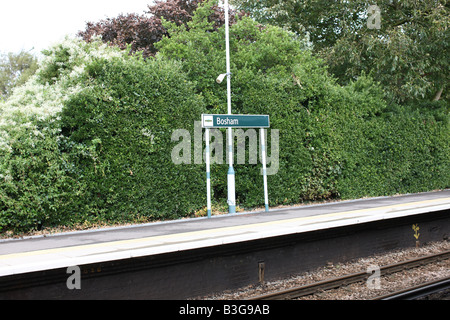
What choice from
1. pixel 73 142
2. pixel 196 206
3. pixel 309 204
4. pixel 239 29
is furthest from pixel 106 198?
pixel 239 29

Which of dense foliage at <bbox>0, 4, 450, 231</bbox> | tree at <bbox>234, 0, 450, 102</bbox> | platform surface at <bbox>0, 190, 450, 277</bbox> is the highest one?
tree at <bbox>234, 0, 450, 102</bbox>

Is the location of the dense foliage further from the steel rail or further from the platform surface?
the steel rail

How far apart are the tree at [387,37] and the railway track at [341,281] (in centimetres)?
1051

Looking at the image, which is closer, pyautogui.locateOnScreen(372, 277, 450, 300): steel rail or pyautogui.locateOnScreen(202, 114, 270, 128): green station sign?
pyautogui.locateOnScreen(372, 277, 450, 300): steel rail

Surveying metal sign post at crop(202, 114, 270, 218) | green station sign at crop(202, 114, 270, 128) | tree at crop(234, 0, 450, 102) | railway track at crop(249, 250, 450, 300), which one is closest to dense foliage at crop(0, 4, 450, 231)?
metal sign post at crop(202, 114, 270, 218)

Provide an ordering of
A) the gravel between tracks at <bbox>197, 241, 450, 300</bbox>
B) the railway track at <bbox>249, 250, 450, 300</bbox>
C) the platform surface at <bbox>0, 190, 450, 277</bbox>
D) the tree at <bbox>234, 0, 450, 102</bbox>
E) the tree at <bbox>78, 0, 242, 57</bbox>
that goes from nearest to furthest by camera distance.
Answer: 1. the platform surface at <bbox>0, 190, 450, 277</bbox>
2. the railway track at <bbox>249, 250, 450, 300</bbox>
3. the gravel between tracks at <bbox>197, 241, 450, 300</bbox>
4. the tree at <bbox>234, 0, 450, 102</bbox>
5. the tree at <bbox>78, 0, 242, 57</bbox>

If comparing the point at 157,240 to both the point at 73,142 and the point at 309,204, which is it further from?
the point at 309,204

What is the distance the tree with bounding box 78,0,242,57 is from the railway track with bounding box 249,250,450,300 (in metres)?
17.4

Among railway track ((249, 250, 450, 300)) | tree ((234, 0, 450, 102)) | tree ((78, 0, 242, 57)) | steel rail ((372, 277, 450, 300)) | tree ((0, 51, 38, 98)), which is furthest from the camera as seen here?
tree ((0, 51, 38, 98))

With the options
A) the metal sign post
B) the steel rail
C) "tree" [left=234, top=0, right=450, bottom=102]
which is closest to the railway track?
the steel rail

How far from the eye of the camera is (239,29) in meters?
17.4

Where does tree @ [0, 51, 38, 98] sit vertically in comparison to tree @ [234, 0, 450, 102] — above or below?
above

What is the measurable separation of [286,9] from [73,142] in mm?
15172

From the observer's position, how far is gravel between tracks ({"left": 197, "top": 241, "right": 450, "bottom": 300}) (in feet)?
25.4
